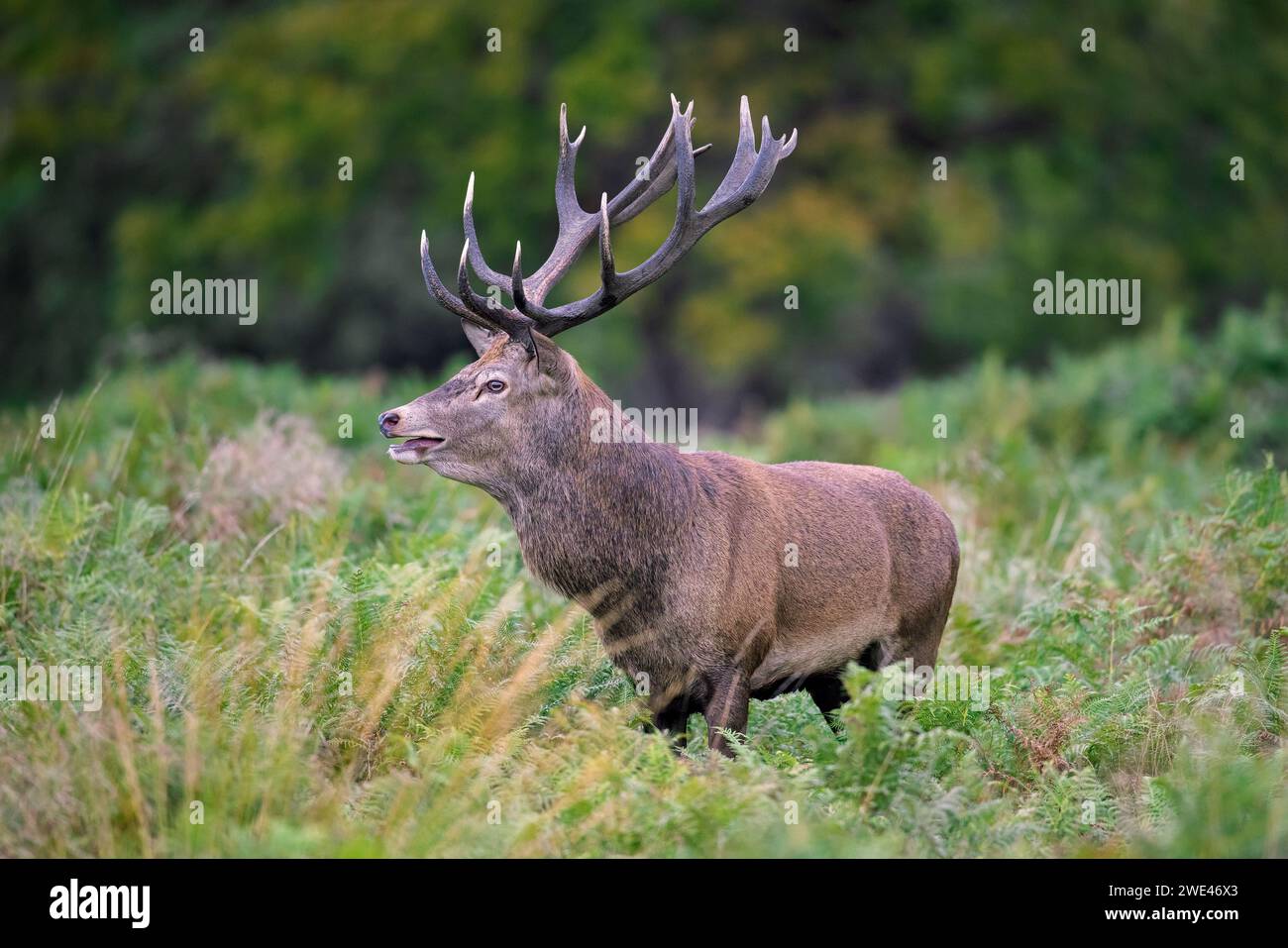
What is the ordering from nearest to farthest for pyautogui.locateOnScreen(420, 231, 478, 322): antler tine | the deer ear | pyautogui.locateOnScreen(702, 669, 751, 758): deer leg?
pyautogui.locateOnScreen(702, 669, 751, 758): deer leg < pyautogui.locateOnScreen(420, 231, 478, 322): antler tine < the deer ear

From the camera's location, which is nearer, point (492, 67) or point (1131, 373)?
point (1131, 373)

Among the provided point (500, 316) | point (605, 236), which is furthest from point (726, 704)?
point (605, 236)

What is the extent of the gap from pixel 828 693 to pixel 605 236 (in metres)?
2.42

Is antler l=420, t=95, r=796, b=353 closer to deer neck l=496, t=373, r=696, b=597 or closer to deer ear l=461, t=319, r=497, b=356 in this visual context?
deer ear l=461, t=319, r=497, b=356

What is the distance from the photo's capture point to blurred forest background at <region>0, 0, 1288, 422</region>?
23984 millimetres

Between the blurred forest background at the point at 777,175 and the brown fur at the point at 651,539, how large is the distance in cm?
1639

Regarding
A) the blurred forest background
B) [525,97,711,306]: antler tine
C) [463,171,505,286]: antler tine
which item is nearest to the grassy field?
[463,171,505,286]: antler tine

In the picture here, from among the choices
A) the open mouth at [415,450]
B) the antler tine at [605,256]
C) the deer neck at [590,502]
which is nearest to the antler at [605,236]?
the antler tine at [605,256]

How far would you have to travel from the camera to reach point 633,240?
22.6 meters

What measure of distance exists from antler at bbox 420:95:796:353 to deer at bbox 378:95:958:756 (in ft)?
0.04

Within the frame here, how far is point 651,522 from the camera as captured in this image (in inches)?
256
